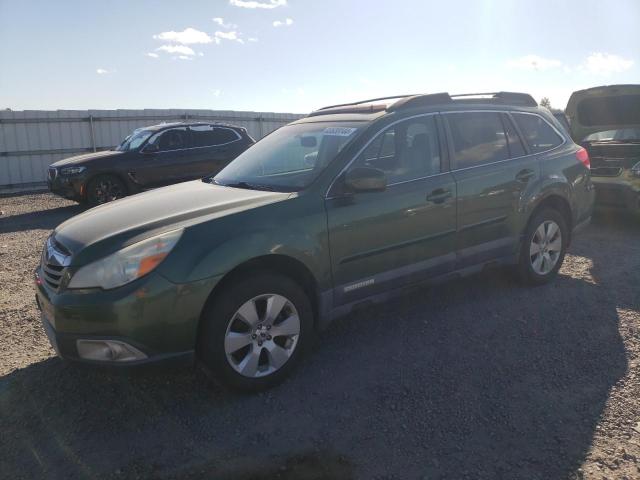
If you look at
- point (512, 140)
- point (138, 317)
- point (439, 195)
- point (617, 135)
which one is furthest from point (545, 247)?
point (617, 135)

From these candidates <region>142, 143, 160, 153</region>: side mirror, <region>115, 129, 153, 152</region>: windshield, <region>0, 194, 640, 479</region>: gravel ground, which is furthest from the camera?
<region>115, 129, 153, 152</region>: windshield

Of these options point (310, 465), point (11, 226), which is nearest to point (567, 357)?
point (310, 465)

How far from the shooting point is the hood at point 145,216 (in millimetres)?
2904

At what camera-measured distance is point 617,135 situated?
766cm

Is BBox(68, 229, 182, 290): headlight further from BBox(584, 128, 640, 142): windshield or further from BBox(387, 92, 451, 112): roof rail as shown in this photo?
BBox(584, 128, 640, 142): windshield

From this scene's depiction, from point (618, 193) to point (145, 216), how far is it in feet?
21.2

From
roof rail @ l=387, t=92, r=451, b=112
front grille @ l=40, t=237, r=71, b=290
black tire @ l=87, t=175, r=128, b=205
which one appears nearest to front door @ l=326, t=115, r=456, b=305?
roof rail @ l=387, t=92, r=451, b=112

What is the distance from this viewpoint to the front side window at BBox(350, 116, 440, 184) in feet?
12.5

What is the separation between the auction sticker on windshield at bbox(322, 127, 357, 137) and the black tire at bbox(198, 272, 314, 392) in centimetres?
122

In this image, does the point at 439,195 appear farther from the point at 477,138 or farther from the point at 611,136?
the point at 611,136

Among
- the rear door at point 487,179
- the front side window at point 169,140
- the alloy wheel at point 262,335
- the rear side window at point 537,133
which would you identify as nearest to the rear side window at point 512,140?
the rear door at point 487,179

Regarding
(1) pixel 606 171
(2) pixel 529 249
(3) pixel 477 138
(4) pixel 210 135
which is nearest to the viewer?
(3) pixel 477 138

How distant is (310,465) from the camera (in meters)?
2.54

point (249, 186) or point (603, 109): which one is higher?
point (603, 109)
